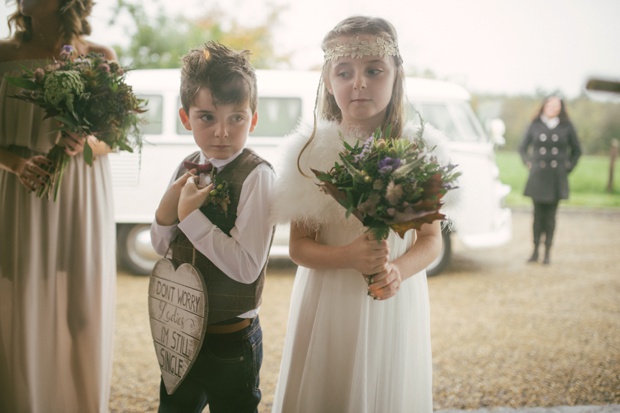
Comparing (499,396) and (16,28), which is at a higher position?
(16,28)

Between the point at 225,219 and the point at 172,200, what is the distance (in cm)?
19

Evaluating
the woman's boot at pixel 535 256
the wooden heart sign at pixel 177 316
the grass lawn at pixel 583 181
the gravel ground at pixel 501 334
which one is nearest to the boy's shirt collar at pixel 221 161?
the wooden heart sign at pixel 177 316

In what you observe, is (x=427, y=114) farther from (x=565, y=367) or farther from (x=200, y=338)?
(x=200, y=338)

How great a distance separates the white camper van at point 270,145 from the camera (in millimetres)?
5570

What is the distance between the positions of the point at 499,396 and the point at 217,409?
2014 millimetres

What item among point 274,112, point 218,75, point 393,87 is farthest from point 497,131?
point 218,75

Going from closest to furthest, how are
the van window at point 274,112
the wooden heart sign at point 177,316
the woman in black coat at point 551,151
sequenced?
the wooden heart sign at point 177,316
the van window at point 274,112
the woman in black coat at point 551,151

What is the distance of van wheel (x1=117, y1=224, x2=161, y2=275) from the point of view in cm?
568

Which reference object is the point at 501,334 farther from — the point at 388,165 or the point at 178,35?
the point at 178,35

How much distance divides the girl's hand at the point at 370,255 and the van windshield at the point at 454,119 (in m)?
4.48

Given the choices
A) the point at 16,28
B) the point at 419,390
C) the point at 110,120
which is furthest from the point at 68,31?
the point at 419,390

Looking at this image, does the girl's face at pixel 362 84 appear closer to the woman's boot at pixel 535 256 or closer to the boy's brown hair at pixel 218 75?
the boy's brown hair at pixel 218 75

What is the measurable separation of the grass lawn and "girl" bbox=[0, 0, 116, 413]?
39.8 feet

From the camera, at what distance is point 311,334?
1.71m
